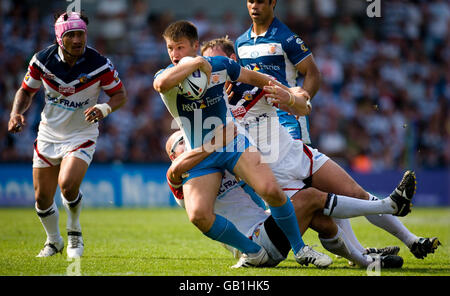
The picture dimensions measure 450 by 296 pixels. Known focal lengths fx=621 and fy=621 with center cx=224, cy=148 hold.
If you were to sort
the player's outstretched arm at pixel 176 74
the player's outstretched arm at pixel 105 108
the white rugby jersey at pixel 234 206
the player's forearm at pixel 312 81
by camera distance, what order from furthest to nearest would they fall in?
the player's forearm at pixel 312 81 → the player's outstretched arm at pixel 105 108 → the white rugby jersey at pixel 234 206 → the player's outstretched arm at pixel 176 74

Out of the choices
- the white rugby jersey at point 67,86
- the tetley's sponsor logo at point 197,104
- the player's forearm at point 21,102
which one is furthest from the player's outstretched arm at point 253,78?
the player's forearm at point 21,102

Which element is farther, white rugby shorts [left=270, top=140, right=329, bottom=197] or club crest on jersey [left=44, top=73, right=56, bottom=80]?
club crest on jersey [left=44, top=73, right=56, bottom=80]

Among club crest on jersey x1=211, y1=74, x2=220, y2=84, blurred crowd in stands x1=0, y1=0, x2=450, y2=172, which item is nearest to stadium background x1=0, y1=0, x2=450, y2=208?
blurred crowd in stands x1=0, y1=0, x2=450, y2=172

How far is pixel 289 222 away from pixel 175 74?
1691 mm

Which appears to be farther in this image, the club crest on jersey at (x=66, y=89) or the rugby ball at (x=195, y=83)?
the club crest on jersey at (x=66, y=89)

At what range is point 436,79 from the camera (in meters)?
20.1

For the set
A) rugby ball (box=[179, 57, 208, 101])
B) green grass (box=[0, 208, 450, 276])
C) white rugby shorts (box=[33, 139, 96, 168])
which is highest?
rugby ball (box=[179, 57, 208, 101])

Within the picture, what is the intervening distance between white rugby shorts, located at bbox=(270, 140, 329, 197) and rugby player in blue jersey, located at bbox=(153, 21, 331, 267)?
1.87 feet

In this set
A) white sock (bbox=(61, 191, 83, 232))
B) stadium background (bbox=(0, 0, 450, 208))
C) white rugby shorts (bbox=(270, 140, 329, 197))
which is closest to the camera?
white rugby shorts (bbox=(270, 140, 329, 197))

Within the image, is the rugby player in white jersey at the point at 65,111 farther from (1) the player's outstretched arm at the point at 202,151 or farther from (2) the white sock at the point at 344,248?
(2) the white sock at the point at 344,248

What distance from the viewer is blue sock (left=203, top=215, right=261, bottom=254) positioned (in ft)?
18.6

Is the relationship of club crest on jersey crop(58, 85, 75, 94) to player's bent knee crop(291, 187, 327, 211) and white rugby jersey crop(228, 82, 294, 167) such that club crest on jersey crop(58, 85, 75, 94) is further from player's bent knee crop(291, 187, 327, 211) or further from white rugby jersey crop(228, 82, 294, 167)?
player's bent knee crop(291, 187, 327, 211)

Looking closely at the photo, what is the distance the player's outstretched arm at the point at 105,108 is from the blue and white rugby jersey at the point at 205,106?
1.15m

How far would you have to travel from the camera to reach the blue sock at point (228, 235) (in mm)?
5684
